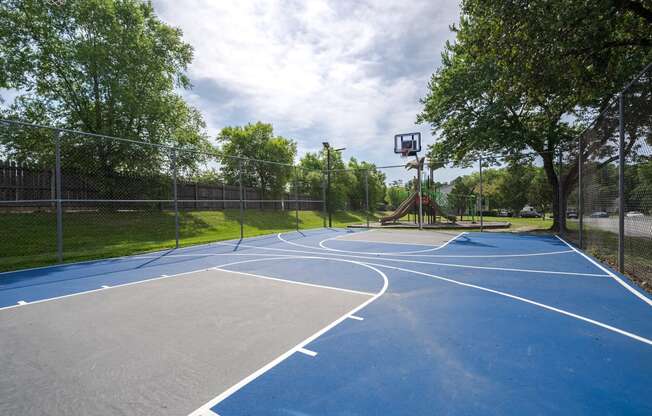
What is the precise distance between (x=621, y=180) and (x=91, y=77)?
21981mm

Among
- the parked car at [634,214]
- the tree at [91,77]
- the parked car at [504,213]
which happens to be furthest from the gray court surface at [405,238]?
the parked car at [504,213]

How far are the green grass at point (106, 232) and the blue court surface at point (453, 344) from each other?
3528 mm

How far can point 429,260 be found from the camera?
785 cm

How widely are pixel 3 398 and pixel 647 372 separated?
5270mm

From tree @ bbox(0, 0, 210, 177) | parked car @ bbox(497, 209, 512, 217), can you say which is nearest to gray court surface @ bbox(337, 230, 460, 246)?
tree @ bbox(0, 0, 210, 177)

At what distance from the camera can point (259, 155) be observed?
89.8ft

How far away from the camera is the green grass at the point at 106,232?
9.89 meters

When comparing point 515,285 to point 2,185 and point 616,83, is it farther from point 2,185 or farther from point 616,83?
point 2,185

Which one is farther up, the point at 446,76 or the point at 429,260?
the point at 446,76

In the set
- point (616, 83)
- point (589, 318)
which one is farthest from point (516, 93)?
point (589, 318)

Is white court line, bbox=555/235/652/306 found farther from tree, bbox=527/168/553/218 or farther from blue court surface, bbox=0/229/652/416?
tree, bbox=527/168/553/218

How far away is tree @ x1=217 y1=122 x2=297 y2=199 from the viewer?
24766mm

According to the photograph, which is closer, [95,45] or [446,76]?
[95,45]

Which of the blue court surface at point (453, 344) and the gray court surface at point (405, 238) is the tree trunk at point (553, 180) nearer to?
the gray court surface at point (405, 238)
